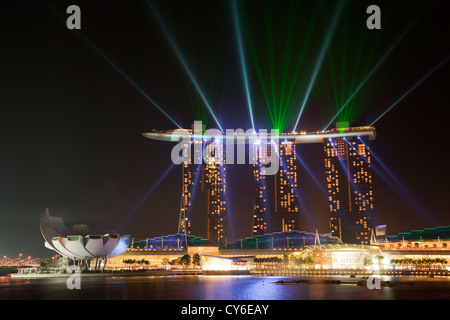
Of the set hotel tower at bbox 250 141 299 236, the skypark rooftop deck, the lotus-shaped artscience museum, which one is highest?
the skypark rooftop deck

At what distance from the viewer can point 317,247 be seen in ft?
310

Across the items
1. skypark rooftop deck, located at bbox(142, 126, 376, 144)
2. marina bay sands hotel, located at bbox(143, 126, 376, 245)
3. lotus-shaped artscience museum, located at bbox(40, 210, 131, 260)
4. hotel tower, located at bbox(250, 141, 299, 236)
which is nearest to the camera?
lotus-shaped artscience museum, located at bbox(40, 210, 131, 260)

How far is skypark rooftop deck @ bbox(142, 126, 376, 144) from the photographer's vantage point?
128250 mm

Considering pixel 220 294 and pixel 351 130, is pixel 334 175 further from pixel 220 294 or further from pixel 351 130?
pixel 220 294

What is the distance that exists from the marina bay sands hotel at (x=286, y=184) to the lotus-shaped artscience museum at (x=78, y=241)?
56664 mm

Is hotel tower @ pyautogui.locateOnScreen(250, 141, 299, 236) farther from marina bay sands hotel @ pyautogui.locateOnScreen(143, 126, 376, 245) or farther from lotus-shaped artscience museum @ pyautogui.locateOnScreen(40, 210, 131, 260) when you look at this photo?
lotus-shaped artscience museum @ pyautogui.locateOnScreen(40, 210, 131, 260)

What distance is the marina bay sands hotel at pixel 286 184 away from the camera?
132250mm

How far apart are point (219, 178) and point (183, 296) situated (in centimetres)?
9661

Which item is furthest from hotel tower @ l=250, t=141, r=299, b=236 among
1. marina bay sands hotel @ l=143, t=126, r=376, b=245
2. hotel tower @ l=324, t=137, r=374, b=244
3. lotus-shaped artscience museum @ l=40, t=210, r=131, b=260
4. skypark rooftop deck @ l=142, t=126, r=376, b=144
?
lotus-shaped artscience museum @ l=40, t=210, r=131, b=260

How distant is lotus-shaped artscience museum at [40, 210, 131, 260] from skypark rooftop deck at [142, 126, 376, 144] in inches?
2249

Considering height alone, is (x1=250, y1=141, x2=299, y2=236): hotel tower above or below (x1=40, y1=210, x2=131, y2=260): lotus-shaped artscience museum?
above

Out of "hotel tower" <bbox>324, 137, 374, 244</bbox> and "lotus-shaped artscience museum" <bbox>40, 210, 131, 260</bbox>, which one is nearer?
"lotus-shaped artscience museum" <bbox>40, 210, 131, 260</bbox>
